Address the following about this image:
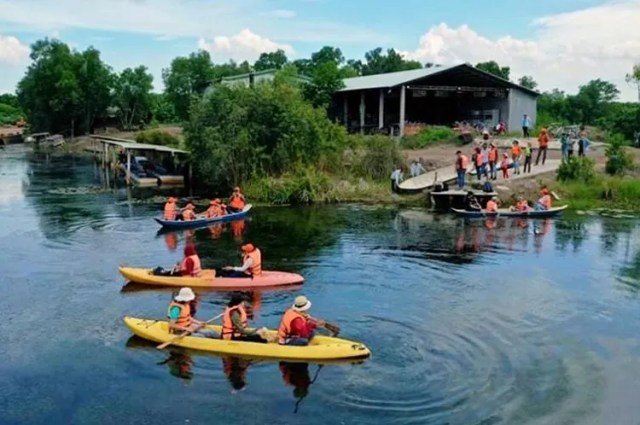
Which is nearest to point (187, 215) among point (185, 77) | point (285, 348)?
point (285, 348)

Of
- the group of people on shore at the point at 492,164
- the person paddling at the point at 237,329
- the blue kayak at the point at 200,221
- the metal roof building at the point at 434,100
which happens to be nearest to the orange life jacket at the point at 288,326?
the person paddling at the point at 237,329

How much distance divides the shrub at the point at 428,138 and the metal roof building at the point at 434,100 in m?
1.71

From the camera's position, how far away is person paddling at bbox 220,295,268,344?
559 inches

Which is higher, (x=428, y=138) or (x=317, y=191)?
(x=428, y=138)

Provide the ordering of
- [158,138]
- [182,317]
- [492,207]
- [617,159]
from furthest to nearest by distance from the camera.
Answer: [158,138] < [617,159] < [492,207] < [182,317]

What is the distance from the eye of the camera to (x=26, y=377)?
13375 mm

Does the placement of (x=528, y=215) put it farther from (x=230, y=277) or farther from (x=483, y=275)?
(x=230, y=277)

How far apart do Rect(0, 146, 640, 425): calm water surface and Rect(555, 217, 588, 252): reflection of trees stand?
15 centimetres

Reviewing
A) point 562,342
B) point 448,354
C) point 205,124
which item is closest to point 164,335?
point 448,354

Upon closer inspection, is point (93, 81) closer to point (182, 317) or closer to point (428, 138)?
point (428, 138)

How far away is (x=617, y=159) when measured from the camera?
33812 mm

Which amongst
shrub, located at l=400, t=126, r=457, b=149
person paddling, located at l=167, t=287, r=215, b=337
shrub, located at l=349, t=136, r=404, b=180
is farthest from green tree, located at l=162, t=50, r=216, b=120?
person paddling, located at l=167, t=287, r=215, b=337

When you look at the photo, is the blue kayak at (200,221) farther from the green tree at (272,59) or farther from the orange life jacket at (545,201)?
the green tree at (272,59)

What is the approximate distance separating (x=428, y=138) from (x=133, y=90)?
141ft
